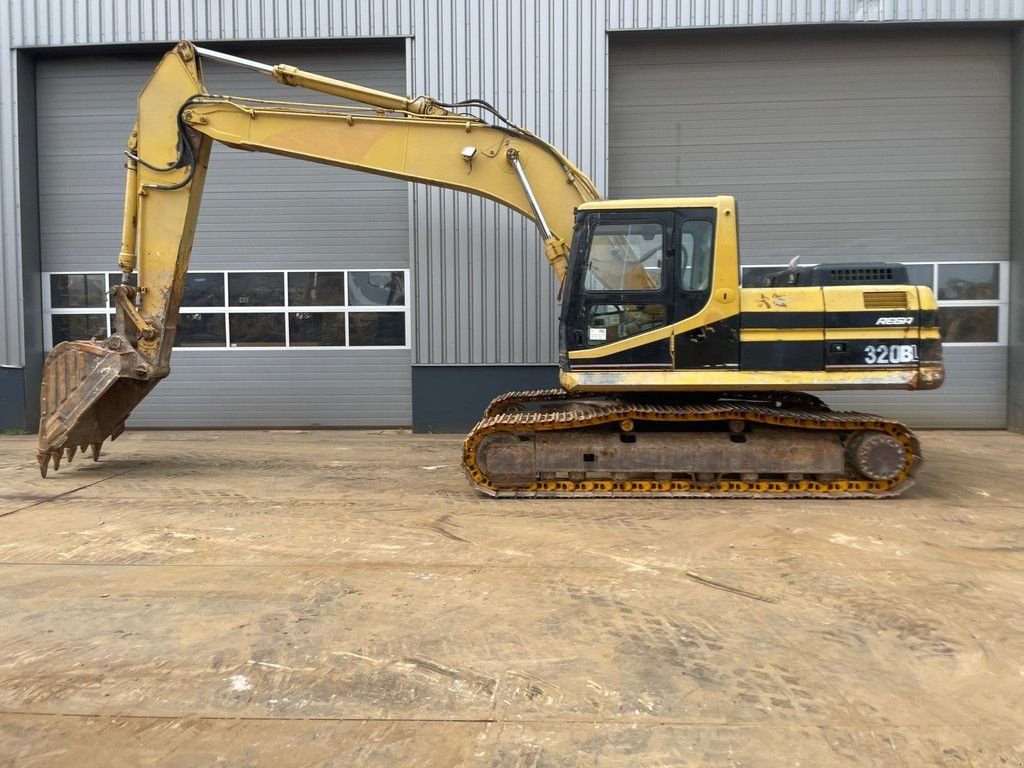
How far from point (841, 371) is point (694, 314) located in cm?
142

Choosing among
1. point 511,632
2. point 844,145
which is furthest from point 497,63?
point 511,632

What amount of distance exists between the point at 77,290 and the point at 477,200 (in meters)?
6.99

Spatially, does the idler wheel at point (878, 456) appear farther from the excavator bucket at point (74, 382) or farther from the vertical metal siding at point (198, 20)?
the vertical metal siding at point (198, 20)

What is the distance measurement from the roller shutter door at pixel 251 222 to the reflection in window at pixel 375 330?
0.16 metres

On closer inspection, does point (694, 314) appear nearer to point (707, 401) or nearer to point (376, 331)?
point (707, 401)

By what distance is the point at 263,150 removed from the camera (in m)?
7.66

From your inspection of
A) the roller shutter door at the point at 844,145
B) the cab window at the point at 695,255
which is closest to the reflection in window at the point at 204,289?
the roller shutter door at the point at 844,145

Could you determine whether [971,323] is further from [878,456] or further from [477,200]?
[477,200]

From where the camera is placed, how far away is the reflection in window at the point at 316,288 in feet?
37.3

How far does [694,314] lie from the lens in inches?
247

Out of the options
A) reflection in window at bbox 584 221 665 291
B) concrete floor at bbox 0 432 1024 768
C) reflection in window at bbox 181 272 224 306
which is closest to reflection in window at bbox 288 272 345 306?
reflection in window at bbox 181 272 224 306

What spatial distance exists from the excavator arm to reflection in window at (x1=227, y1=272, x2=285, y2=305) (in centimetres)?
375

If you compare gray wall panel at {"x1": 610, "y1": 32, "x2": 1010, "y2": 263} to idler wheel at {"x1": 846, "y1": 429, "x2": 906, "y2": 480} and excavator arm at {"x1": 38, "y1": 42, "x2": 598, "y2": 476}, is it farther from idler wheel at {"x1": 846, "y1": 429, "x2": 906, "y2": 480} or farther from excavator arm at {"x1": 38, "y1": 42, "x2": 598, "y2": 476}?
idler wheel at {"x1": 846, "y1": 429, "x2": 906, "y2": 480}

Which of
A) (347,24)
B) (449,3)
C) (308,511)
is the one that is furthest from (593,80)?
(308,511)
